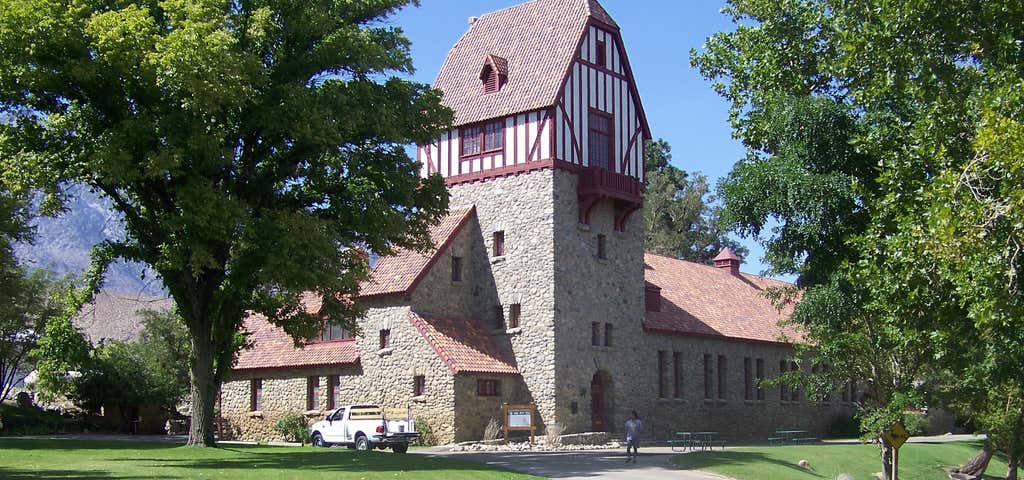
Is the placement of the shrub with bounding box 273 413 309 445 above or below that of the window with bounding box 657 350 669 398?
below

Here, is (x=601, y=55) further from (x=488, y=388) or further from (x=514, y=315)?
(x=488, y=388)

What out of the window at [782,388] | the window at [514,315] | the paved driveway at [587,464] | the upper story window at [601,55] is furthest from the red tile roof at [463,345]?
the window at [782,388]

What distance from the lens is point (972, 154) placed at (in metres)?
19.1

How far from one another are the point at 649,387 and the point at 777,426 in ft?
35.6

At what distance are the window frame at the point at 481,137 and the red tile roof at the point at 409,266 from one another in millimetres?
2182

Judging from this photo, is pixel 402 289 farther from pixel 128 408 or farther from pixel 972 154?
pixel 972 154

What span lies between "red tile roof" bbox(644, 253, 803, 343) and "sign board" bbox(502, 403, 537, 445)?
8762mm

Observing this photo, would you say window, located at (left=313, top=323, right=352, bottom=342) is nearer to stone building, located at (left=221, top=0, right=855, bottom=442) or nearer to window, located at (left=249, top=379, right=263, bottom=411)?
stone building, located at (left=221, top=0, right=855, bottom=442)

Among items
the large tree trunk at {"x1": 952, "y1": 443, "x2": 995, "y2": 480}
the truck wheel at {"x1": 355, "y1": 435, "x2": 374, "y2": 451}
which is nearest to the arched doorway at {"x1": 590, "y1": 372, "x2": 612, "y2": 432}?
the truck wheel at {"x1": 355, "y1": 435, "x2": 374, "y2": 451}

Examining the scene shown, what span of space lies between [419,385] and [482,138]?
10.1 metres

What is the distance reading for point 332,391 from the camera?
42.8 meters

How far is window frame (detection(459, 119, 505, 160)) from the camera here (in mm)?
42656

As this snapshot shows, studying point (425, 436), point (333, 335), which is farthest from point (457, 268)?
point (425, 436)

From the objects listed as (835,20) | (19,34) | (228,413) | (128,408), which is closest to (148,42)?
(19,34)
